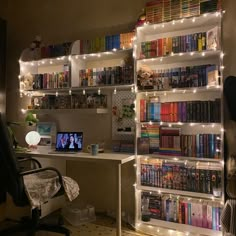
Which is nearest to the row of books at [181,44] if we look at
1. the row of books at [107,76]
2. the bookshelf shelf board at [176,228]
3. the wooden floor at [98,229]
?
the row of books at [107,76]

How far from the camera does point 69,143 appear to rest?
2.60 m

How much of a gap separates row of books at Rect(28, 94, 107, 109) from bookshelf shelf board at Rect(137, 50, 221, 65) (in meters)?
0.64

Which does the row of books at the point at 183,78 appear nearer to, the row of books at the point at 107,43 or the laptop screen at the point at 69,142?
the row of books at the point at 107,43

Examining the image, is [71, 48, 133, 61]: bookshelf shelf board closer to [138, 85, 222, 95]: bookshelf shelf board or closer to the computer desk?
[138, 85, 222, 95]: bookshelf shelf board

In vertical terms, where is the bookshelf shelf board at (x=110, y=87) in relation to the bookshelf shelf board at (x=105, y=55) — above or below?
below

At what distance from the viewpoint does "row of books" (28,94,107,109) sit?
108 inches

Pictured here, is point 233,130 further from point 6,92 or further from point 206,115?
point 6,92

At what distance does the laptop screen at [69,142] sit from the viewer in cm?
259

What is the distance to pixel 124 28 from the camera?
275 cm

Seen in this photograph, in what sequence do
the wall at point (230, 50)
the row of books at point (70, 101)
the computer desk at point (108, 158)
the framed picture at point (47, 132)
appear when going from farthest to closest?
the framed picture at point (47, 132) → the row of books at point (70, 101) → the wall at point (230, 50) → the computer desk at point (108, 158)

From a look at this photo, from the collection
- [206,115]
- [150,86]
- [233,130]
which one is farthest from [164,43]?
[233,130]

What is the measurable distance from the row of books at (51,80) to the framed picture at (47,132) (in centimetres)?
47

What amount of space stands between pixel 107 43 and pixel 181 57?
81cm

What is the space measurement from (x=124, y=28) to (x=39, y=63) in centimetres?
117
